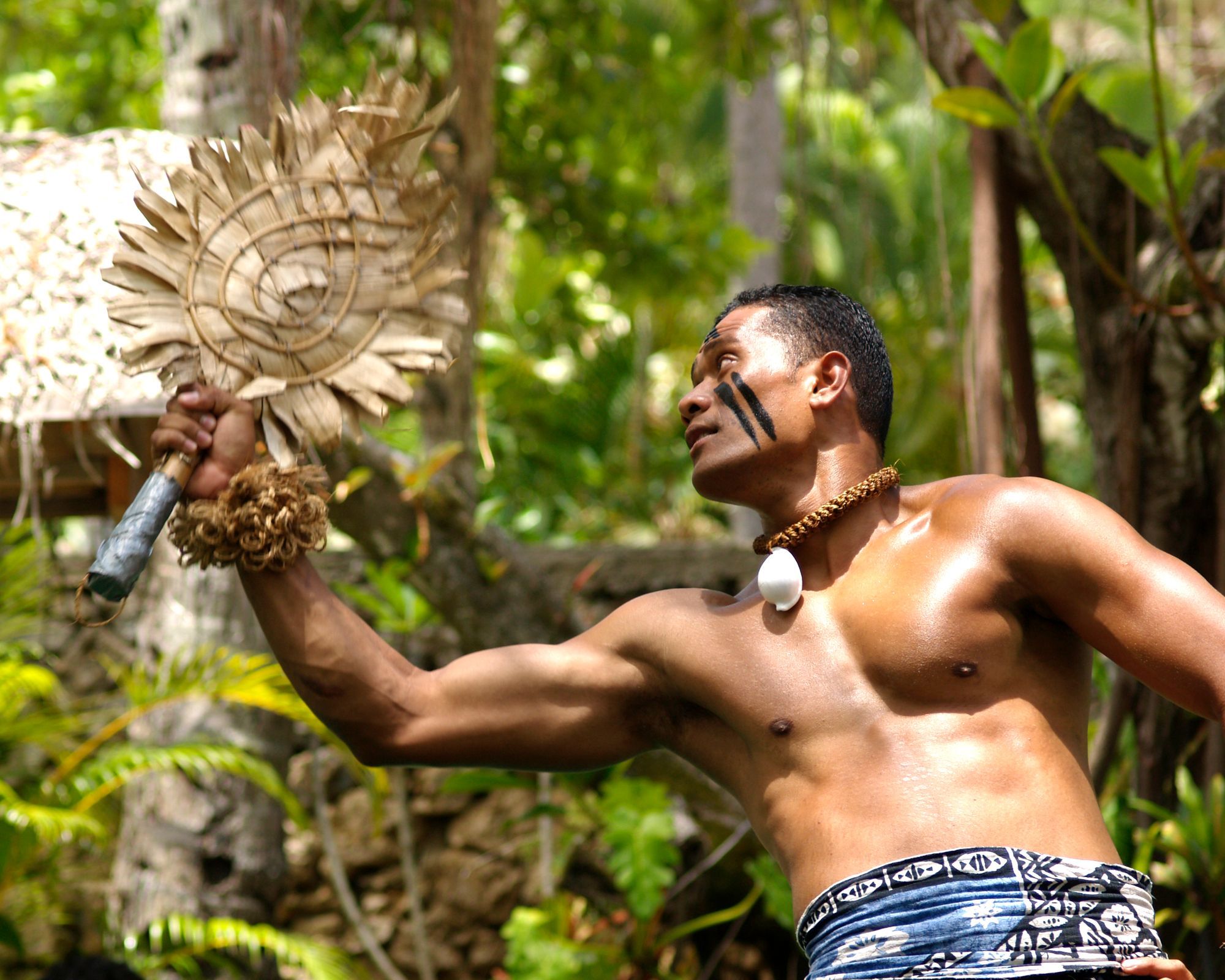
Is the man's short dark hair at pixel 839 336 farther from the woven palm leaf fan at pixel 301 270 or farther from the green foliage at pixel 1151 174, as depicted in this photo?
the green foliage at pixel 1151 174

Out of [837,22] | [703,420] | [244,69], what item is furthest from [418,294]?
[837,22]

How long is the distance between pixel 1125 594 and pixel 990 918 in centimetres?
45

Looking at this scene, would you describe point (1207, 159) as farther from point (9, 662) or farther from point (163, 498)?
point (9, 662)

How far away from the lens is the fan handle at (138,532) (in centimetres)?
181

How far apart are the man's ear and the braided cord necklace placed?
14cm

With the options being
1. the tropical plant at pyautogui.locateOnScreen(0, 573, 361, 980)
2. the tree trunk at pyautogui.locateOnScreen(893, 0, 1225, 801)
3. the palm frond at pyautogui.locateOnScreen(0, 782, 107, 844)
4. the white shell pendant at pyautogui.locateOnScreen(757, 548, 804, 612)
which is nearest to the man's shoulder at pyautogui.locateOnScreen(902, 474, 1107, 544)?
the white shell pendant at pyautogui.locateOnScreen(757, 548, 804, 612)

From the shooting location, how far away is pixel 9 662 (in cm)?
429

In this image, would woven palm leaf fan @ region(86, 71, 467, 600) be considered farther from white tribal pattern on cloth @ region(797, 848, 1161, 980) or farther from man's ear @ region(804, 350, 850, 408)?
white tribal pattern on cloth @ region(797, 848, 1161, 980)

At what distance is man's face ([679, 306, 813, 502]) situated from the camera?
205 cm

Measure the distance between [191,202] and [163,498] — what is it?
1.53ft

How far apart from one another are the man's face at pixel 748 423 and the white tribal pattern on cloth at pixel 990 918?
2.05ft

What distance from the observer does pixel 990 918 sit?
1.67m

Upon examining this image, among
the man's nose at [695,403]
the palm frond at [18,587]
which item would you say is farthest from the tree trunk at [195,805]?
the man's nose at [695,403]

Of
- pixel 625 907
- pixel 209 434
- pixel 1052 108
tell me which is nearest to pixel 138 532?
pixel 209 434
